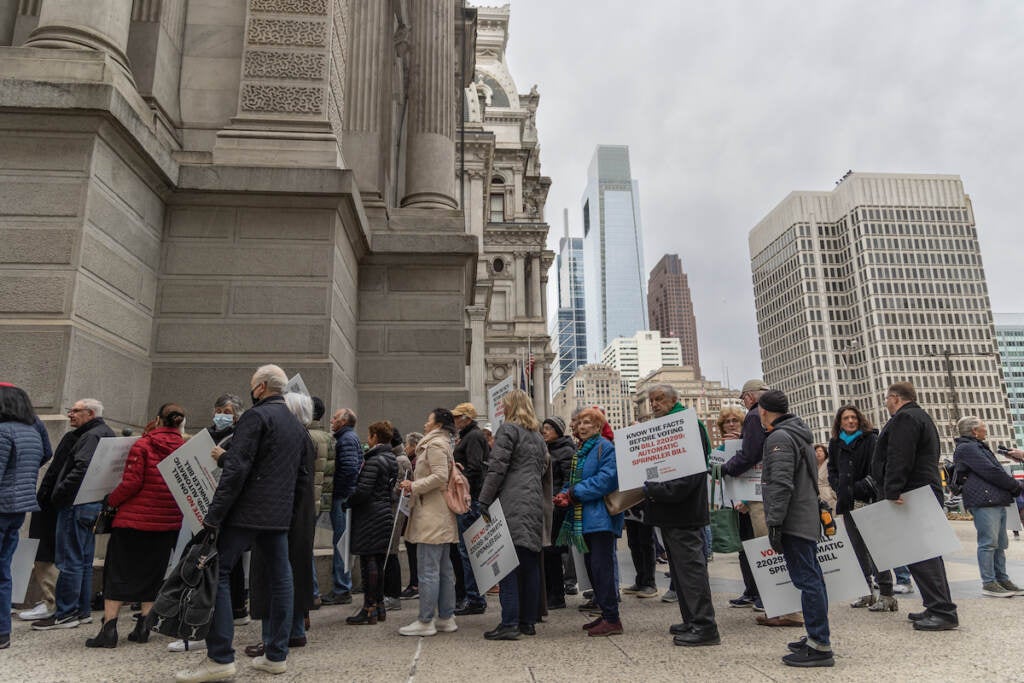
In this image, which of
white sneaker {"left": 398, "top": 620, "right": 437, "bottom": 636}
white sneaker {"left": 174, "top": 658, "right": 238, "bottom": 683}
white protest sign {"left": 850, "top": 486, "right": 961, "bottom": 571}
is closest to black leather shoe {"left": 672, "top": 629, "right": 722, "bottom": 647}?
white protest sign {"left": 850, "top": 486, "right": 961, "bottom": 571}

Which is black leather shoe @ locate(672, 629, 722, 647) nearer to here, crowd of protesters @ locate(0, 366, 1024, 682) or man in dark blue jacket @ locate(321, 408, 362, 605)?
crowd of protesters @ locate(0, 366, 1024, 682)

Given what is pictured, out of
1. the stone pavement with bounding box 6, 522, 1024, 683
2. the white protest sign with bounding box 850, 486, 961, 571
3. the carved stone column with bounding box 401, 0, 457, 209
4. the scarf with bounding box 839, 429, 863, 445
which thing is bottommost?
the stone pavement with bounding box 6, 522, 1024, 683

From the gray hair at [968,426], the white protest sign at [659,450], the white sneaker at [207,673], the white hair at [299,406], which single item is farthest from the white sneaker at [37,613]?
the gray hair at [968,426]

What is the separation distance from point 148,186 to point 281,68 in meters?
2.84

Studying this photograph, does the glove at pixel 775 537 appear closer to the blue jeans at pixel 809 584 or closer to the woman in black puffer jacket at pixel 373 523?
the blue jeans at pixel 809 584

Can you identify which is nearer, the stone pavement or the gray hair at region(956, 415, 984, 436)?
the stone pavement

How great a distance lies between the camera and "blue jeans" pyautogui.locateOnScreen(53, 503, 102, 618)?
5.64m

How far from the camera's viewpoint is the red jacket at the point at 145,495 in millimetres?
5102

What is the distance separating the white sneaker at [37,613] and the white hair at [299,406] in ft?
10.2

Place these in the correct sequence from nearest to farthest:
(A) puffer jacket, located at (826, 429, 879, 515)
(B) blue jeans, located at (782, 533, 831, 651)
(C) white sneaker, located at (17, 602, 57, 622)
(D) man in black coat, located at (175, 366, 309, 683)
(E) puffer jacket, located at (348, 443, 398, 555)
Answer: (D) man in black coat, located at (175, 366, 309, 683) < (B) blue jeans, located at (782, 533, 831, 651) < (C) white sneaker, located at (17, 602, 57, 622) < (E) puffer jacket, located at (348, 443, 398, 555) < (A) puffer jacket, located at (826, 429, 879, 515)

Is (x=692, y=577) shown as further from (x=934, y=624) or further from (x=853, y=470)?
(x=853, y=470)

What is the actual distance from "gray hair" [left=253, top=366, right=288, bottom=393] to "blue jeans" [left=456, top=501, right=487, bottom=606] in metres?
2.68

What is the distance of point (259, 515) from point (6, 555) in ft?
7.91

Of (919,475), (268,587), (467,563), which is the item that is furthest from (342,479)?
(919,475)
